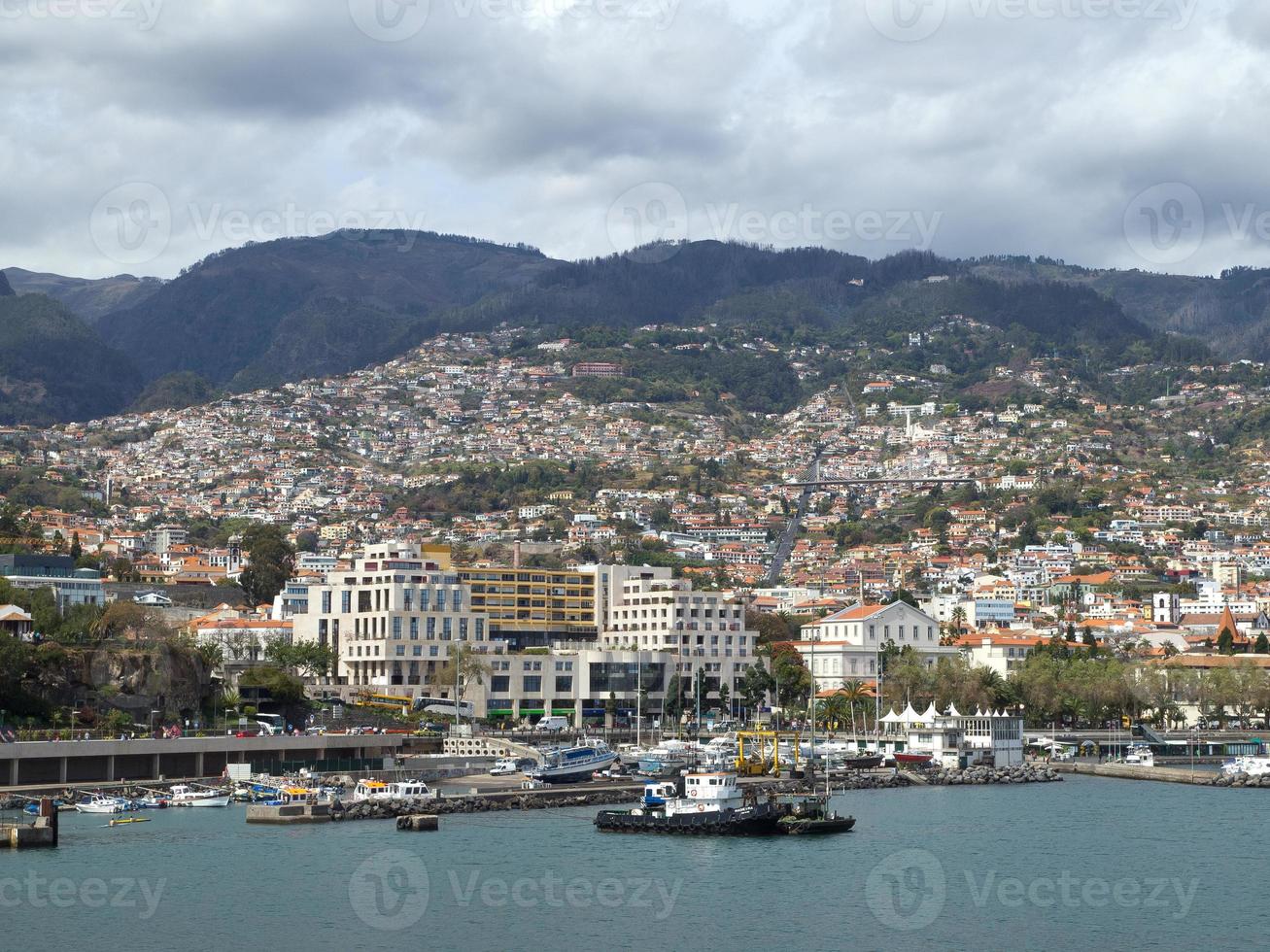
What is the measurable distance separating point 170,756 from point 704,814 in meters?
21.1

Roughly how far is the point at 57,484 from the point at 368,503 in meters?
29.0

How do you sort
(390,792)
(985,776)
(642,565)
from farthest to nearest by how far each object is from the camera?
(642,565)
(985,776)
(390,792)

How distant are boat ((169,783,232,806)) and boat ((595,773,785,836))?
1283cm

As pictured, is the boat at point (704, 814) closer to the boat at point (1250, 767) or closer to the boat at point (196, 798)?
the boat at point (196, 798)

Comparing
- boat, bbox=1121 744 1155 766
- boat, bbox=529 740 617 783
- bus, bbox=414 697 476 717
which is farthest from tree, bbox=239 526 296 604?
boat, bbox=1121 744 1155 766

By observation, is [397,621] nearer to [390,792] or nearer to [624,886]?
[390,792]

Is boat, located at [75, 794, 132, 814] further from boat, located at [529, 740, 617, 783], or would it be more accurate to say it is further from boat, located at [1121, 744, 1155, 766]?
boat, located at [1121, 744, 1155, 766]

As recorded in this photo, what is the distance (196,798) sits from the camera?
61.7 meters

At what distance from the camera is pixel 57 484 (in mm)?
180500

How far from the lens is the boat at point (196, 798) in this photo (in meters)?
61.4

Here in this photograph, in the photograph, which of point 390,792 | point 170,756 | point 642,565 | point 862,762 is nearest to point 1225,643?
point 642,565

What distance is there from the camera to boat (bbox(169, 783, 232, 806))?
61438mm

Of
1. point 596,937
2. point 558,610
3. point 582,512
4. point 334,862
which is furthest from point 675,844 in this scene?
point 582,512

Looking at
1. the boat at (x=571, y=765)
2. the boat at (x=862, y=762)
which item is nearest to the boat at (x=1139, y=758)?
the boat at (x=862, y=762)
